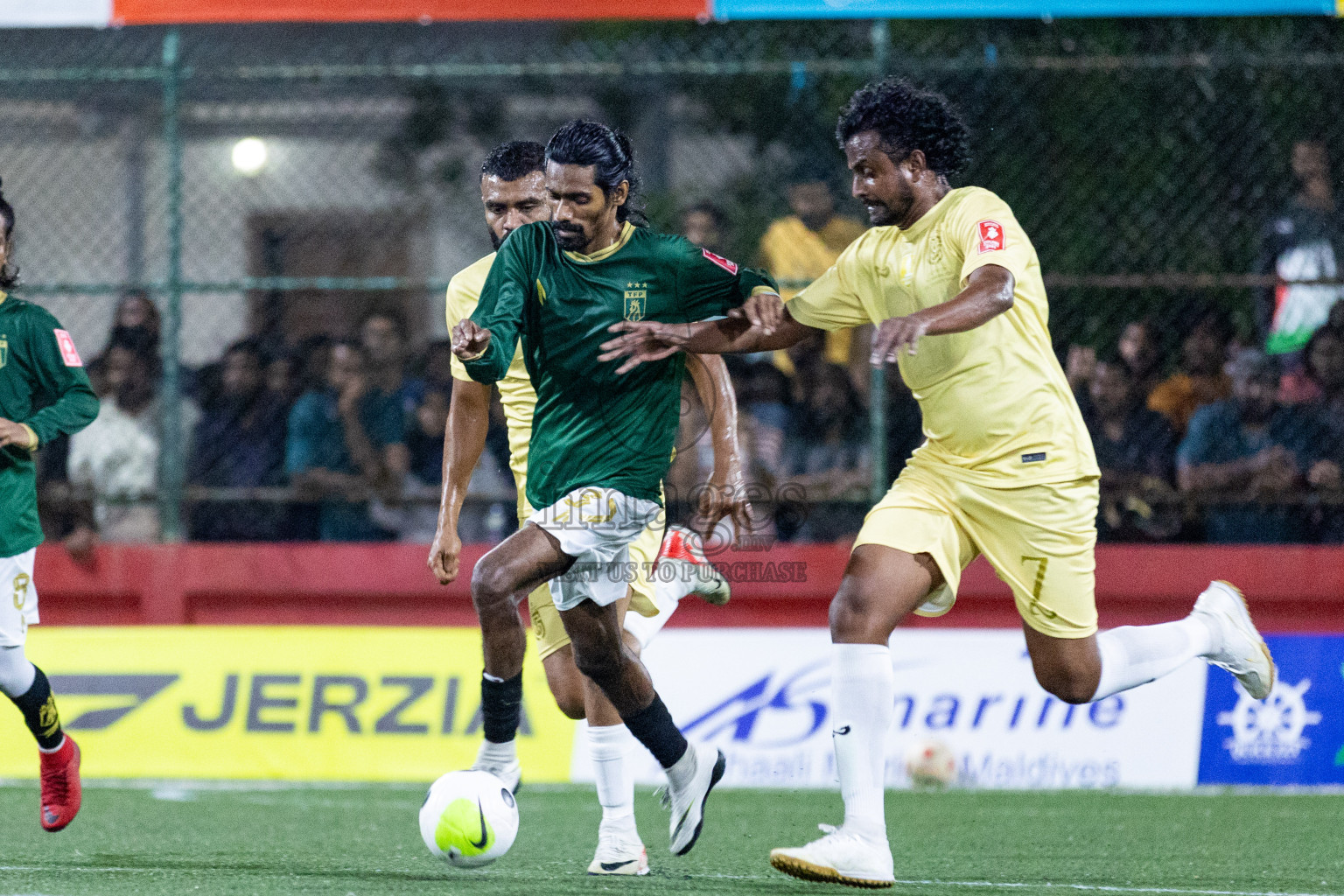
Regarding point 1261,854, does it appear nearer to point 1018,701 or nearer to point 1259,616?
point 1018,701

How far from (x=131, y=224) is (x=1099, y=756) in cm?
785

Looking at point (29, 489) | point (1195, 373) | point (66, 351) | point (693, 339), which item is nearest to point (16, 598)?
point (29, 489)

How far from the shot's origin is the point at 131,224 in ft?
39.6

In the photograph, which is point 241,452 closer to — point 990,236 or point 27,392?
point 27,392

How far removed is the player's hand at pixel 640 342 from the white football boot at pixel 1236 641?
2.04 meters

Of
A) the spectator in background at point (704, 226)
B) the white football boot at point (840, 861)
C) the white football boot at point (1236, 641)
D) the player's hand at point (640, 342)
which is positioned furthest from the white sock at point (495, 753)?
the spectator in background at point (704, 226)

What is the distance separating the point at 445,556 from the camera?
5223 mm

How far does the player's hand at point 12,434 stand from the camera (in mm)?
5516

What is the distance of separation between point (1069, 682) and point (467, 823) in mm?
1853

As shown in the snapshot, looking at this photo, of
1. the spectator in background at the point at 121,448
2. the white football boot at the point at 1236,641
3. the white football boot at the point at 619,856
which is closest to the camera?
the white football boot at the point at 619,856

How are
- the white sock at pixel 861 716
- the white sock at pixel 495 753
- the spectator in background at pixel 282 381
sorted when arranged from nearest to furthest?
the white sock at pixel 861 716, the white sock at pixel 495 753, the spectator in background at pixel 282 381

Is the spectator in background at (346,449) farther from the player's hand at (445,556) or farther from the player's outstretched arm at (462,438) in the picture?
the player's hand at (445,556)

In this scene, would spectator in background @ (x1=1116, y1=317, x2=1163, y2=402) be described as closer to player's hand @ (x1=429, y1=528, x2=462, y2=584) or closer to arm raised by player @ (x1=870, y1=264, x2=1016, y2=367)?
arm raised by player @ (x1=870, y1=264, x2=1016, y2=367)

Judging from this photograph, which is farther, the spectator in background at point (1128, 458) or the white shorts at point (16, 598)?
the spectator in background at point (1128, 458)
